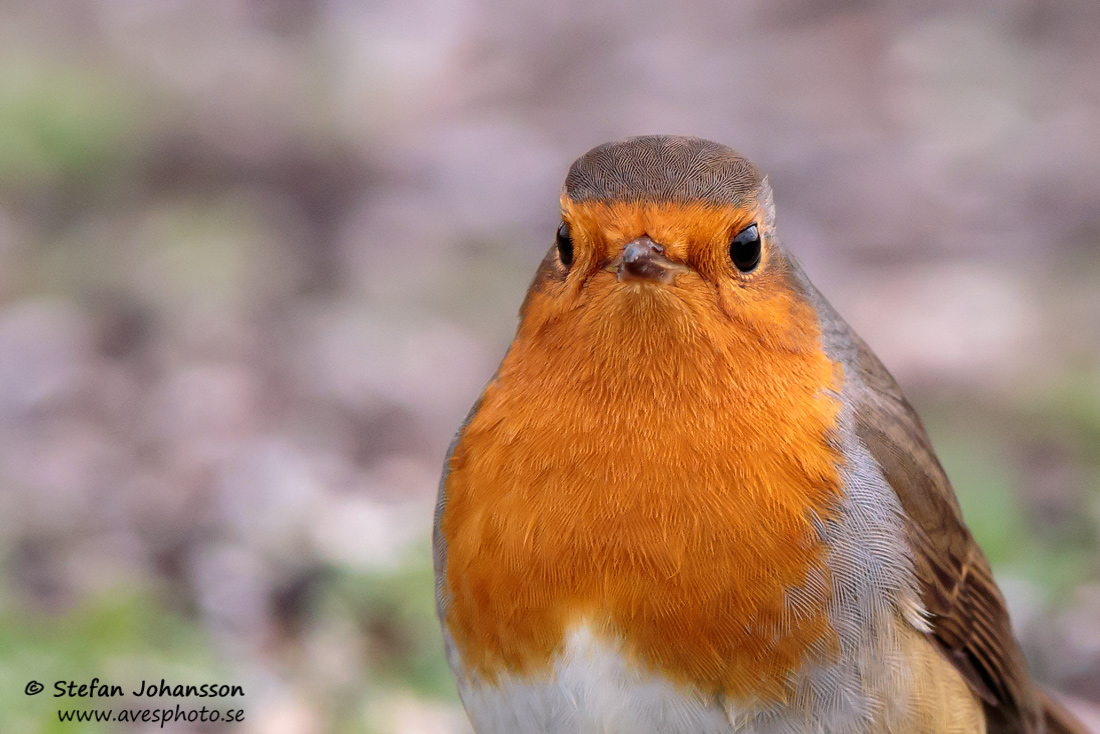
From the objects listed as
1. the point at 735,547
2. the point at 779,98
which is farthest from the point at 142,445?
the point at 779,98

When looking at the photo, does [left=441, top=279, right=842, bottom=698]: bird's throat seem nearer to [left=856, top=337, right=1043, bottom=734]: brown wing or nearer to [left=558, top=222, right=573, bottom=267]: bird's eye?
[left=558, top=222, right=573, bottom=267]: bird's eye

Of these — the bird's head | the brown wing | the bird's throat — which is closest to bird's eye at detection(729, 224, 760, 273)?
the bird's head

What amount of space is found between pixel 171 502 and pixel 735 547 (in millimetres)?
2842

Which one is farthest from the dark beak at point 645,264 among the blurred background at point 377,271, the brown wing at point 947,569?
the blurred background at point 377,271

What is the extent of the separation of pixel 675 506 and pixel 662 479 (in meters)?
0.06

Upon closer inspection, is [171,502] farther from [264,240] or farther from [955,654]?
[955,654]

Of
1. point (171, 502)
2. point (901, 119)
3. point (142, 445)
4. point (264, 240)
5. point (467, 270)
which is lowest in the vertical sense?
point (171, 502)

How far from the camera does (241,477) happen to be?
4961mm

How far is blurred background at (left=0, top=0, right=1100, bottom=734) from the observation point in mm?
4188

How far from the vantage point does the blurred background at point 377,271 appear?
165 inches

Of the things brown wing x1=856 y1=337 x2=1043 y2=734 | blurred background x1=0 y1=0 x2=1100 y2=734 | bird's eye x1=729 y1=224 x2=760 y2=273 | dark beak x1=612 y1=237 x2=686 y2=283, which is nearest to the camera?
dark beak x1=612 y1=237 x2=686 y2=283

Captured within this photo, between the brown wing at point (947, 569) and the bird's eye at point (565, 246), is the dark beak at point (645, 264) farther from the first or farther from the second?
the brown wing at point (947, 569)

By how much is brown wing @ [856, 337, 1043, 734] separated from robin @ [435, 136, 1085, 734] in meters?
0.12

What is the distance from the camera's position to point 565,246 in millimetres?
2850
